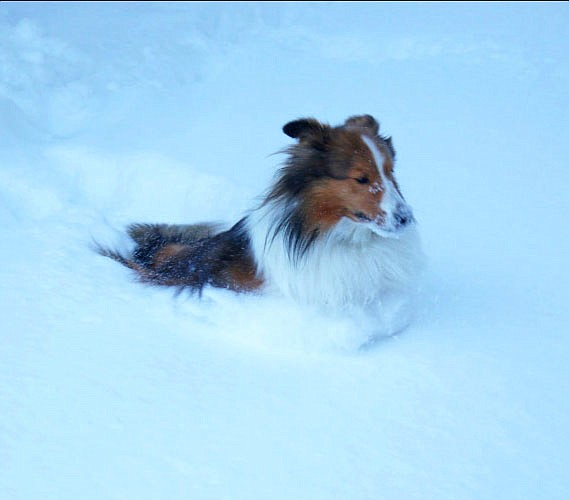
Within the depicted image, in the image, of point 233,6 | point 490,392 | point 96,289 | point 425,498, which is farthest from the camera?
point 233,6

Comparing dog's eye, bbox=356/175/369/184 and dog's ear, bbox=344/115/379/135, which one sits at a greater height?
dog's ear, bbox=344/115/379/135

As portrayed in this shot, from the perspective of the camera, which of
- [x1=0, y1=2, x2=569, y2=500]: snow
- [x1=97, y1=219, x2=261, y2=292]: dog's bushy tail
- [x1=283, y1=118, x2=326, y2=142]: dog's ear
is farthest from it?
[x1=97, y1=219, x2=261, y2=292]: dog's bushy tail

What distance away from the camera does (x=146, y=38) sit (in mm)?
7109

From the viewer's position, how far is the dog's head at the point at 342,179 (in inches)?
132

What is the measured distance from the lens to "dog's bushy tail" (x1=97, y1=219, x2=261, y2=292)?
3826 mm

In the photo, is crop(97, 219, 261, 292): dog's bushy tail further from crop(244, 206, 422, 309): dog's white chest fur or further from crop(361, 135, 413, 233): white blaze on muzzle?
crop(361, 135, 413, 233): white blaze on muzzle

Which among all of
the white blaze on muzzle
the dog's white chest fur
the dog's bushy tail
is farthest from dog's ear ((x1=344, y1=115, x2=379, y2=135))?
the dog's bushy tail

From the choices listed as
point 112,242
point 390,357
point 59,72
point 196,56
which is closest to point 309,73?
point 196,56

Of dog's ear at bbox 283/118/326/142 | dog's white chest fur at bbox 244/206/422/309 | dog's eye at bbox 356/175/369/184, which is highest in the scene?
dog's ear at bbox 283/118/326/142

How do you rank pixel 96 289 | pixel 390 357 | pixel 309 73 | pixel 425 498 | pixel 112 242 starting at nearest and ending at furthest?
pixel 425 498
pixel 390 357
pixel 96 289
pixel 112 242
pixel 309 73

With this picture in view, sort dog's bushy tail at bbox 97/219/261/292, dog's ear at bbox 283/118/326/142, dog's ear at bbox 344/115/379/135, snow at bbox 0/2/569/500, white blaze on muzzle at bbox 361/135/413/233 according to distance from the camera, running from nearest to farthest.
Result: snow at bbox 0/2/569/500
white blaze on muzzle at bbox 361/135/413/233
dog's ear at bbox 283/118/326/142
dog's ear at bbox 344/115/379/135
dog's bushy tail at bbox 97/219/261/292

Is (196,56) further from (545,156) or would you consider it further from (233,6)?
(545,156)

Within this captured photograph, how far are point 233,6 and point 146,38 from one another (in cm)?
133

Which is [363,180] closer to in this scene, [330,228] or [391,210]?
[391,210]
